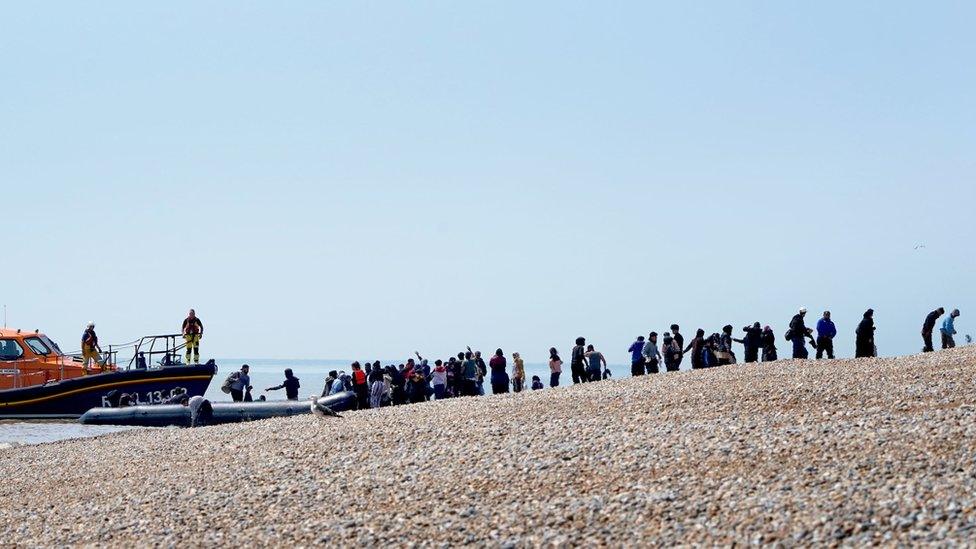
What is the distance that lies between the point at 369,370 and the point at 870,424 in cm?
1639

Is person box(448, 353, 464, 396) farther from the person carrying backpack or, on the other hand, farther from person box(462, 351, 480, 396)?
the person carrying backpack

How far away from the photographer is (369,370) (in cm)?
2747

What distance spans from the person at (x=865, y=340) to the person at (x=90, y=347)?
1984cm

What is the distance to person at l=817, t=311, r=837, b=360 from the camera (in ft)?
83.2

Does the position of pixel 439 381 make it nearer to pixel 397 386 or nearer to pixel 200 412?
pixel 397 386

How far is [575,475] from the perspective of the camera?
11836 millimetres

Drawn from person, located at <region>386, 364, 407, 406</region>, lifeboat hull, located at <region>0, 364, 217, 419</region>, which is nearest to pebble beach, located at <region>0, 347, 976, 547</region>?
person, located at <region>386, 364, 407, 406</region>

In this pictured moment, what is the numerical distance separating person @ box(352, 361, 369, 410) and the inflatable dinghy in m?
0.21

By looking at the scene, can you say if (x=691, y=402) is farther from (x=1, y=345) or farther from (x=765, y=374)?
(x=1, y=345)

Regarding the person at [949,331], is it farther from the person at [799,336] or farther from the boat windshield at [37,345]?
the boat windshield at [37,345]

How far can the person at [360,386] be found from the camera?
82.2 feet

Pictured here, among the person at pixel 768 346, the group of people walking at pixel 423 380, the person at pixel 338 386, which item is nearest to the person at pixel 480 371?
the group of people walking at pixel 423 380

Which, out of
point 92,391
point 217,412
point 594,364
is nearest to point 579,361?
point 594,364

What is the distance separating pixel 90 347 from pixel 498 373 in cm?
1233
